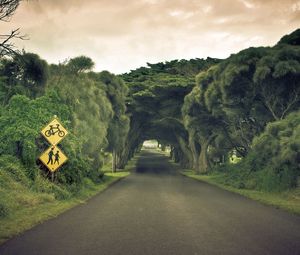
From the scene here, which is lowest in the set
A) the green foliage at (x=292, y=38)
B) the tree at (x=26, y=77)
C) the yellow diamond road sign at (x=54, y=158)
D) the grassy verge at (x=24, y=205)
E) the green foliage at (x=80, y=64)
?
the grassy verge at (x=24, y=205)

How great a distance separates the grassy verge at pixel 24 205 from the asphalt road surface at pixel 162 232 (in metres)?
0.41

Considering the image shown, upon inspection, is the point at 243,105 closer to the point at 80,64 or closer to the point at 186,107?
the point at 186,107

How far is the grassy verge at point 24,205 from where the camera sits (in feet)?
31.2

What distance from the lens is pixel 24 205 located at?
12.9m

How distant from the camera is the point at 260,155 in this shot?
2470cm

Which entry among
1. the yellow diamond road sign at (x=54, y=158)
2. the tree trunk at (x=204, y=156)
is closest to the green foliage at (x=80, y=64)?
the yellow diamond road sign at (x=54, y=158)

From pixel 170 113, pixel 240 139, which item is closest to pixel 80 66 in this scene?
pixel 240 139

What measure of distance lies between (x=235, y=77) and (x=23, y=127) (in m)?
15.8

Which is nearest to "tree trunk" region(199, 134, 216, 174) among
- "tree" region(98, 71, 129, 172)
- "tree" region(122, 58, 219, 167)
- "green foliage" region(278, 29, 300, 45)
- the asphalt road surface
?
"tree" region(122, 58, 219, 167)

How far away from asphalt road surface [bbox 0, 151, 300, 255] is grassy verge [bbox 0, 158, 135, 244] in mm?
412

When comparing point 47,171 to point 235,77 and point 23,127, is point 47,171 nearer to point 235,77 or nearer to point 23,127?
point 23,127

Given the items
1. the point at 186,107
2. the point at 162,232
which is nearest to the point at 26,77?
the point at 162,232

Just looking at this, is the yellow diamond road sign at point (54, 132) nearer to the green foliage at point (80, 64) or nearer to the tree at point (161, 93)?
the green foliage at point (80, 64)

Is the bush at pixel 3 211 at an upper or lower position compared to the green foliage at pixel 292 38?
lower
